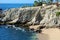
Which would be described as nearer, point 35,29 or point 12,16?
point 35,29

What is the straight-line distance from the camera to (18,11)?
94.9 metres

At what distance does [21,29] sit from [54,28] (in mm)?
12847

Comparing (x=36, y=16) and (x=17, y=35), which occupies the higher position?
(x=36, y=16)

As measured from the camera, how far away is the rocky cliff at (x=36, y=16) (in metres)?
75.5

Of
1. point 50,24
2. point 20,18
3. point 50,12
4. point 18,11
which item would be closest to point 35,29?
point 50,24

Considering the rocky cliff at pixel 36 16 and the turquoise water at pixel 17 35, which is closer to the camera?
the turquoise water at pixel 17 35

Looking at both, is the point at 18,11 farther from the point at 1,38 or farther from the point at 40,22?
the point at 1,38

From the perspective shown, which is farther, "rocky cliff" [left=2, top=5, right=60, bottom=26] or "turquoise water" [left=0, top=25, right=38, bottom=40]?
"rocky cliff" [left=2, top=5, right=60, bottom=26]

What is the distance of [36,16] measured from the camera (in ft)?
275

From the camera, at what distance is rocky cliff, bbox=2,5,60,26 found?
75.5m

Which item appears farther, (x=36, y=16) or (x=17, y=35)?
(x=36, y=16)

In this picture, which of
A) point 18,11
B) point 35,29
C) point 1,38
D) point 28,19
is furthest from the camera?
point 18,11

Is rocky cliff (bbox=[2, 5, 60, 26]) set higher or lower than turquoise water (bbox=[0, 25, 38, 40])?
higher

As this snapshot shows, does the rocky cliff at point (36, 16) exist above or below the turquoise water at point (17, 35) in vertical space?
above
